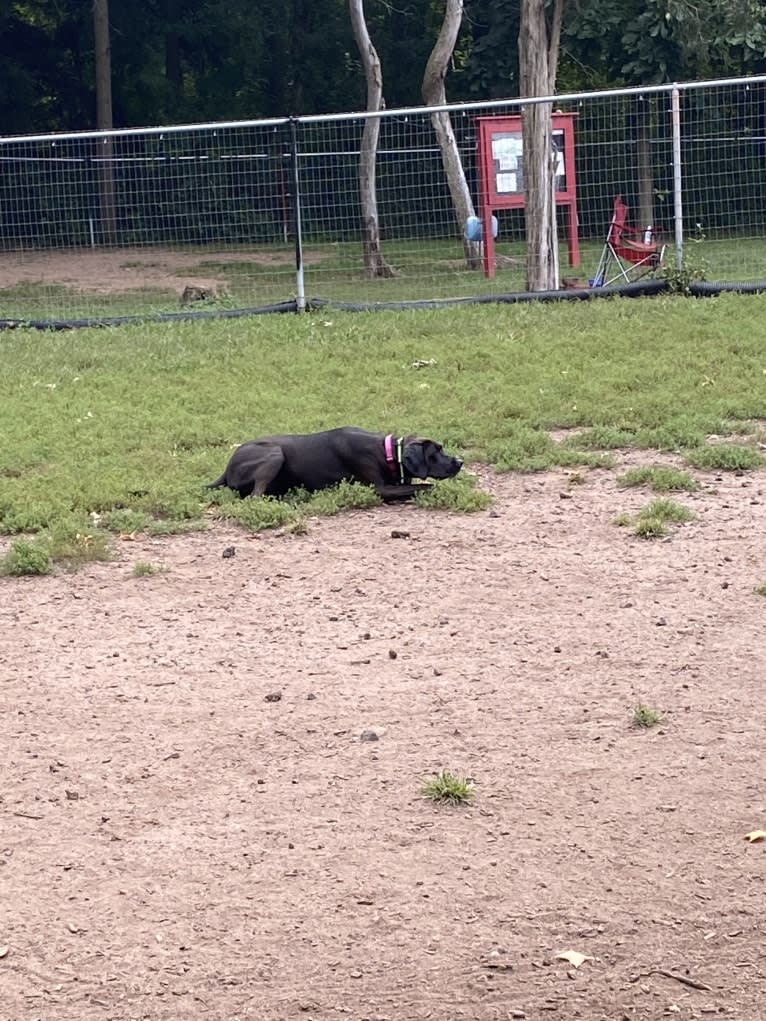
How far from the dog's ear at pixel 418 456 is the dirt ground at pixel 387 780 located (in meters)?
0.55

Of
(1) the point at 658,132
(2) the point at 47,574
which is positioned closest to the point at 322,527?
(2) the point at 47,574

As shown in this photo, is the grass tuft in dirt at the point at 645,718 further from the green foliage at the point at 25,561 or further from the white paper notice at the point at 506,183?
the white paper notice at the point at 506,183

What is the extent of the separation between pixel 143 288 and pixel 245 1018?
54.2 ft

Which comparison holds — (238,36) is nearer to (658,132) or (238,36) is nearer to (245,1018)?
(658,132)

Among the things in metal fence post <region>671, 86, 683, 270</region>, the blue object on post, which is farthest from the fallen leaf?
the blue object on post

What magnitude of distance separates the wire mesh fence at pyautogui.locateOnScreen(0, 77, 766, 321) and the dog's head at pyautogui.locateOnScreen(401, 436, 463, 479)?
21.6 feet

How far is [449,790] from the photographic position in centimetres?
431

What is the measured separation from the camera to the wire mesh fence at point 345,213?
15695 mm

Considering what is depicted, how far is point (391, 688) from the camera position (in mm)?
5191

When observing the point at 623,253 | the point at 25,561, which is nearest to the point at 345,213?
the point at 623,253

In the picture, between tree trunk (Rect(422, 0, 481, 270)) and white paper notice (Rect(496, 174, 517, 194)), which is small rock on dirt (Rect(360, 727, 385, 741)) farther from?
tree trunk (Rect(422, 0, 481, 270))

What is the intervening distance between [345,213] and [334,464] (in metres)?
13.1

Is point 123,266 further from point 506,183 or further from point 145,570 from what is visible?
point 145,570

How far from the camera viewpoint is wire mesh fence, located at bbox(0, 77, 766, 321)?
1570 cm
